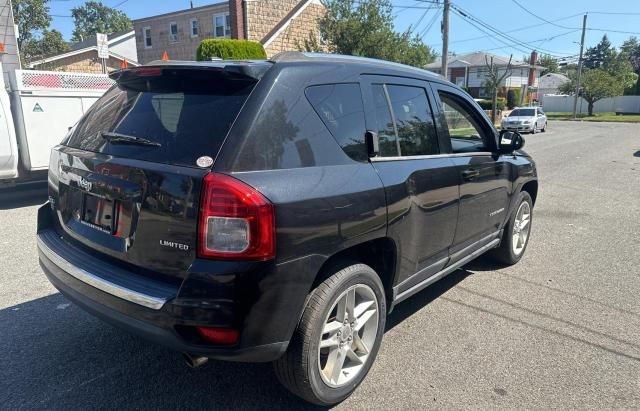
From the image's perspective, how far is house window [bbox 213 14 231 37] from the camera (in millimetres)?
30941

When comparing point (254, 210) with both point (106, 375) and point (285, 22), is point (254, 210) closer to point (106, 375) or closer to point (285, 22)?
point (106, 375)

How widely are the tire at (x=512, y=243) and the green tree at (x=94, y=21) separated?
97.5 metres

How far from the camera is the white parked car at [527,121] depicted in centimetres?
2805

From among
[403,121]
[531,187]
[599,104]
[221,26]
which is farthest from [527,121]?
[599,104]

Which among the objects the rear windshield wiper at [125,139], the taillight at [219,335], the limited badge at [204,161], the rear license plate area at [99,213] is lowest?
the taillight at [219,335]

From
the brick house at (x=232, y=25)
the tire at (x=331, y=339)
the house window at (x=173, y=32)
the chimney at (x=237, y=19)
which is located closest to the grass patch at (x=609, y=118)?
the brick house at (x=232, y=25)

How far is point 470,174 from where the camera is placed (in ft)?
12.4

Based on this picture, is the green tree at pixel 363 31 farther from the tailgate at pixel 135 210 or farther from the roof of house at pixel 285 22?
the tailgate at pixel 135 210

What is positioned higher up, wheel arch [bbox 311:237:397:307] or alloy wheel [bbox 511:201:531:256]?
wheel arch [bbox 311:237:397:307]

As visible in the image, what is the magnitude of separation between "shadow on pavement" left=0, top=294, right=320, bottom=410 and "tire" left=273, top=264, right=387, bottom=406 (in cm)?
25

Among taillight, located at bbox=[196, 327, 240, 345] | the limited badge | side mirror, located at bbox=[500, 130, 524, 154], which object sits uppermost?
the limited badge

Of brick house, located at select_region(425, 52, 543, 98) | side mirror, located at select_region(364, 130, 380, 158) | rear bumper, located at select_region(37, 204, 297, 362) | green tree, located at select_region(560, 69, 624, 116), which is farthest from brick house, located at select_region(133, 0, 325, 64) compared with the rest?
green tree, located at select_region(560, 69, 624, 116)

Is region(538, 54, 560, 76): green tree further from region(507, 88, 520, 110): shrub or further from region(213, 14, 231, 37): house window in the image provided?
region(213, 14, 231, 37): house window

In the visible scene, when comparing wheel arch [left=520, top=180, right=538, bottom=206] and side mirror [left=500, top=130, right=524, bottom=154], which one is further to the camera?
wheel arch [left=520, top=180, right=538, bottom=206]
